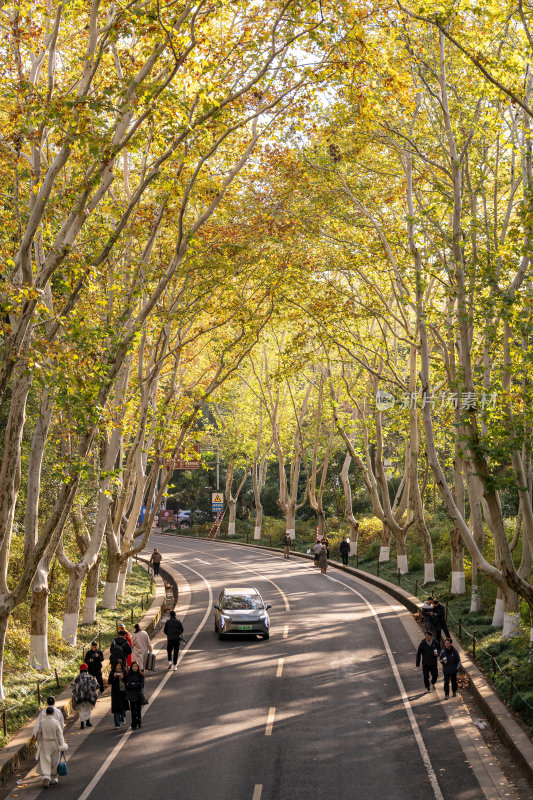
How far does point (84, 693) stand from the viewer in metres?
14.2

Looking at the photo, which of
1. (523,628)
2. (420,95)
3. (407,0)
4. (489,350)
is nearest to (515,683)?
(523,628)

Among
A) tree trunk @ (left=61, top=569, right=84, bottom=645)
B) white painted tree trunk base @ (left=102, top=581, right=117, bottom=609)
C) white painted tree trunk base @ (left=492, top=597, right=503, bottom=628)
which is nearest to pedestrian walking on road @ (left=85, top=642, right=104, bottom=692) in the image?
tree trunk @ (left=61, top=569, right=84, bottom=645)

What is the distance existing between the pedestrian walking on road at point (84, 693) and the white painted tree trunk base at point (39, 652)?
125 inches

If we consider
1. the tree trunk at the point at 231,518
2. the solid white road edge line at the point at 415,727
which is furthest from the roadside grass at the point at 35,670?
the tree trunk at the point at 231,518

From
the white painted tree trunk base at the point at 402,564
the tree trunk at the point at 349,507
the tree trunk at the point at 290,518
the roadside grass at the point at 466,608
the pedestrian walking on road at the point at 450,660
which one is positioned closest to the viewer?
the roadside grass at the point at 466,608

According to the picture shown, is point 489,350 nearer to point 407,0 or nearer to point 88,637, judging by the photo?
point 407,0

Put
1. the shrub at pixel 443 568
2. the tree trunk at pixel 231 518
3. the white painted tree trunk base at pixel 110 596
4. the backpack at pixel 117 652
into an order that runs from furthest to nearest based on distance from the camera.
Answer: the tree trunk at pixel 231 518 < the shrub at pixel 443 568 < the white painted tree trunk base at pixel 110 596 < the backpack at pixel 117 652

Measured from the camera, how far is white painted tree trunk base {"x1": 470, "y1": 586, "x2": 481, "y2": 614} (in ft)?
72.1

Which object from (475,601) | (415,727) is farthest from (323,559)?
(415,727)

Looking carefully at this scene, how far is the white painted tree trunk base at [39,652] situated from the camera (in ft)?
56.8

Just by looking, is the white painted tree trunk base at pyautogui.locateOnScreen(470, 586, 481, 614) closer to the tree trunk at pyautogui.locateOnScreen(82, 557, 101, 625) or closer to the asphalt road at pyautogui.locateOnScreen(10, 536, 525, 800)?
the asphalt road at pyautogui.locateOnScreen(10, 536, 525, 800)

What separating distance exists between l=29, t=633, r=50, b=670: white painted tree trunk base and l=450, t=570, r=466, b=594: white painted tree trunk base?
13064 mm

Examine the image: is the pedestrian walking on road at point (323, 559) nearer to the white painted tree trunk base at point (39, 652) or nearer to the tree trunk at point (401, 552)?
the tree trunk at point (401, 552)

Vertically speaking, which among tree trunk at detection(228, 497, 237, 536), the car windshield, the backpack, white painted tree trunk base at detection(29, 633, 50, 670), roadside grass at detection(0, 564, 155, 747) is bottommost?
roadside grass at detection(0, 564, 155, 747)
